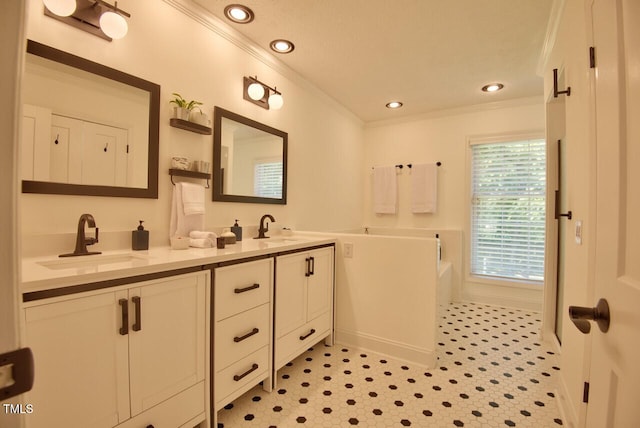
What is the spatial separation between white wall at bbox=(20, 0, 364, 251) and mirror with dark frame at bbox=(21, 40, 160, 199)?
0.18 ft

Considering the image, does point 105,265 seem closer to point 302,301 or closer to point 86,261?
point 86,261

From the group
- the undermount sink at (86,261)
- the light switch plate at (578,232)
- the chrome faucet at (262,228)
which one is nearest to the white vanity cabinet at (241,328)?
the undermount sink at (86,261)

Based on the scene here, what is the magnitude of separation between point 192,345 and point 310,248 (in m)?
1.04

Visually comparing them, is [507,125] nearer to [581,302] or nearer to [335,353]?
[581,302]

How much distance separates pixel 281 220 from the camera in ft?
9.13

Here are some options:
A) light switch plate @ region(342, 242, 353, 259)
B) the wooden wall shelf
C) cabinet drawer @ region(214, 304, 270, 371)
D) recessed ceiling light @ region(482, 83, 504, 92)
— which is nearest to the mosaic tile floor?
cabinet drawer @ region(214, 304, 270, 371)

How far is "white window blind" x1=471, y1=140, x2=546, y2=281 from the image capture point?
3.39m

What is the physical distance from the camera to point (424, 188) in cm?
395

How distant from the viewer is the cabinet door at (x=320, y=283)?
2.15 m

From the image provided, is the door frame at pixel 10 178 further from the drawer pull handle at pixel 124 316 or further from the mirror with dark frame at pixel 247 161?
the mirror with dark frame at pixel 247 161

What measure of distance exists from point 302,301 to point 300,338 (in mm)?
259

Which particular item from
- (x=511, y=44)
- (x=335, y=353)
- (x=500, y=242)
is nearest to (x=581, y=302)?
(x=335, y=353)

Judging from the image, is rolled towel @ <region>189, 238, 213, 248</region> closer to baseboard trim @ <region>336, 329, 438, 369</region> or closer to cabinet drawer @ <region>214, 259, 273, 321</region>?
cabinet drawer @ <region>214, 259, 273, 321</region>

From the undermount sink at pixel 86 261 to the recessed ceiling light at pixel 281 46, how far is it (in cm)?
199
